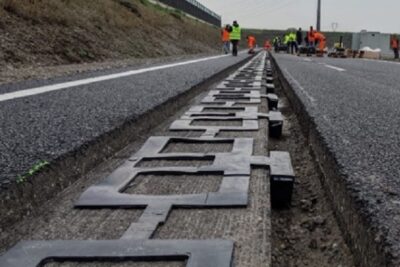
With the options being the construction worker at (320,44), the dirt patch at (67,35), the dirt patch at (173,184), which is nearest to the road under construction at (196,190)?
the dirt patch at (173,184)

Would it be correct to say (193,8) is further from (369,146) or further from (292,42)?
(369,146)

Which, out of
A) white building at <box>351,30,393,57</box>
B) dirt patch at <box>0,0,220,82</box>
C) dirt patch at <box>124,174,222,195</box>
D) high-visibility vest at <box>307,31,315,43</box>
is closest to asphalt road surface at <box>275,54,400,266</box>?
dirt patch at <box>124,174,222,195</box>

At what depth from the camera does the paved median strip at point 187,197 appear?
1378 millimetres

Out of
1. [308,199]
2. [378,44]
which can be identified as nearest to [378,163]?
[308,199]

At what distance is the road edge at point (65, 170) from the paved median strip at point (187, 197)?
0.18 m

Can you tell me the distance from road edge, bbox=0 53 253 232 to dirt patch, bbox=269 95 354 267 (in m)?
0.83

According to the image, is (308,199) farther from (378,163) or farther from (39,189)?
(39,189)

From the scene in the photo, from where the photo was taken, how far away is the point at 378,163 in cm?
227

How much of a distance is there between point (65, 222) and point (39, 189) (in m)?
0.37

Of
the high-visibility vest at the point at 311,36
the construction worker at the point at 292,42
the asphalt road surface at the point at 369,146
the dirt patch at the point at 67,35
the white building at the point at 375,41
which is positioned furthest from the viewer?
the white building at the point at 375,41

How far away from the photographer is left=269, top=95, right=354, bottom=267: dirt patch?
1670mm

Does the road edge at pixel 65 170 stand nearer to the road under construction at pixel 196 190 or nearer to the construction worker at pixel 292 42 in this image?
the road under construction at pixel 196 190

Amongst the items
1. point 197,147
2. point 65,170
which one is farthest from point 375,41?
point 65,170

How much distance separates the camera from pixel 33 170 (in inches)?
80.5
